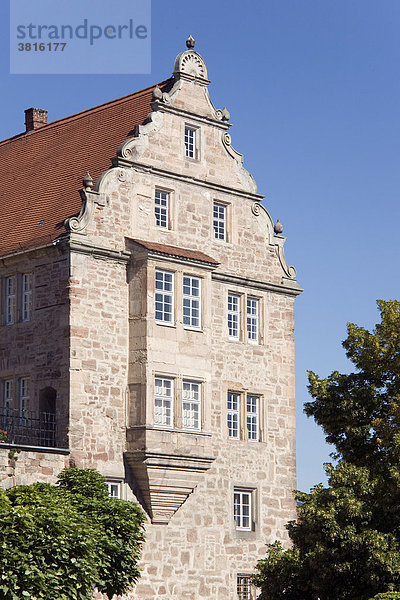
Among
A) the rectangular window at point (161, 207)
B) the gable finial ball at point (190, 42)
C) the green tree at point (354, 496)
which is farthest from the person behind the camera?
the gable finial ball at point (190, 42)

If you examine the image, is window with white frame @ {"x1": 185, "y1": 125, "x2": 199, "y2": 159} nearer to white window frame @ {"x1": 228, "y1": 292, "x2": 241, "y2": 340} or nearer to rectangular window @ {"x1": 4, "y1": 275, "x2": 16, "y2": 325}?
white window frame @ {"x1": 228, "y1": 292, "x2": 241, "y2": 340}

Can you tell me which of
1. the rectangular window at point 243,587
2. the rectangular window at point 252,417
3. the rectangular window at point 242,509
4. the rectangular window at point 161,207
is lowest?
the rectangular window at point 243,587

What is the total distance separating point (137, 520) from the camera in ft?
113

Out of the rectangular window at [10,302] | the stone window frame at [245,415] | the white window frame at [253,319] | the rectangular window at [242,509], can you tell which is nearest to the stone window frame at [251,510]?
the rectangular window at [242,509]

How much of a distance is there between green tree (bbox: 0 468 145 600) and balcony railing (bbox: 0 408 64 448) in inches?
118

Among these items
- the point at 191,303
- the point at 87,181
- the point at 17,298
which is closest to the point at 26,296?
the point at 17,298

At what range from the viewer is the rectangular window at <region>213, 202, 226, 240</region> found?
Result: 42750 millimetres

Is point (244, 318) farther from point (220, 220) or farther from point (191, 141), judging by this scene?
point (191, 141)

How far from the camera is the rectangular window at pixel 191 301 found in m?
40.0

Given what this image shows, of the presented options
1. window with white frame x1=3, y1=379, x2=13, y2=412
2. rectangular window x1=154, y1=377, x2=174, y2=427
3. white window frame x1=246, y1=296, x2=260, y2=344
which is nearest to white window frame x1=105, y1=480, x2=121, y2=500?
rectangular window x1=154, y1=377, x2=174, y2=427

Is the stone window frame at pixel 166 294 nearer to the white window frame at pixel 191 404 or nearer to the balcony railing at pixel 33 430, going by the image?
the white window frame at pixel 191 404

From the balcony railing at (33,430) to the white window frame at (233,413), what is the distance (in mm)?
6647

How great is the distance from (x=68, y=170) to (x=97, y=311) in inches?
260

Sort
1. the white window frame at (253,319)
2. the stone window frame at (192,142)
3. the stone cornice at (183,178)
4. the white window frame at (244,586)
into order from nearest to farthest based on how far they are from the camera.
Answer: the stone cornice at (183,178), the white window frame at (244,586), the stone window frame at (192,142), the white window frame at (253,319)
